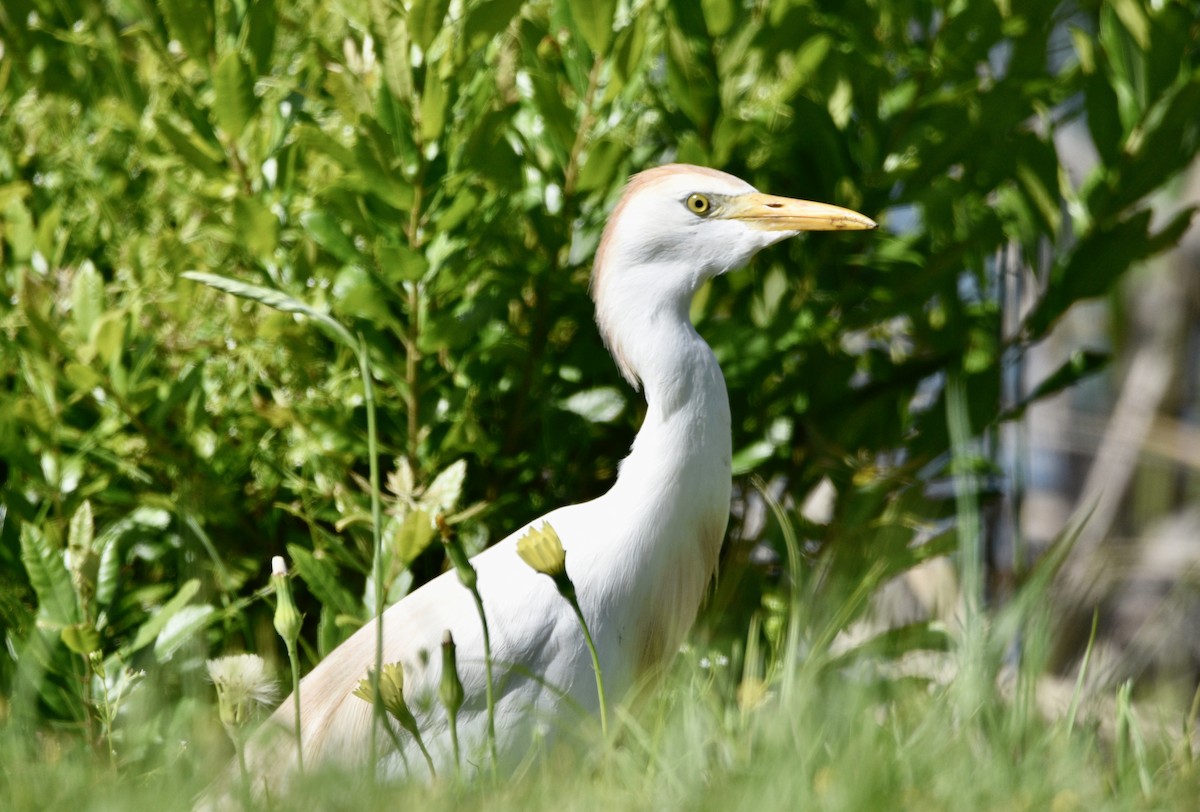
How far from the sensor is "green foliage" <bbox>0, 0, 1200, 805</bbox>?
248 cm

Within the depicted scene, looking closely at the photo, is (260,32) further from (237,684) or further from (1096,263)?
(1096,263)

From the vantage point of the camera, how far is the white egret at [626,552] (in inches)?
89.4

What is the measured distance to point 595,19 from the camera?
240 cm

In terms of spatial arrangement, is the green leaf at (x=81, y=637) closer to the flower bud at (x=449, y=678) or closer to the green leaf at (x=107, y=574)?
the green leaf at (x=107, y=574)

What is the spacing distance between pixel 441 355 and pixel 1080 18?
3374 millimetres

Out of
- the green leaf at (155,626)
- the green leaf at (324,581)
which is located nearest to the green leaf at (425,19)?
the green leaf at (324,581)

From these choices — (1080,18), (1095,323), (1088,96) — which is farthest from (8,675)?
(1095,323)

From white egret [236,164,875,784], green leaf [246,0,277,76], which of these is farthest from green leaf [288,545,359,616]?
green leaf [246,0,277,76]

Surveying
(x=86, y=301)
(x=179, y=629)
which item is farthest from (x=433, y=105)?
(x=179, y=629)

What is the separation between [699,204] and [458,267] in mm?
472

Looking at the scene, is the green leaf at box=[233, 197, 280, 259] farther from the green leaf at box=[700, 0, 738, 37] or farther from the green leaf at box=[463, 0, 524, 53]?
the green leaf at box=[700, 0, 738, 37]

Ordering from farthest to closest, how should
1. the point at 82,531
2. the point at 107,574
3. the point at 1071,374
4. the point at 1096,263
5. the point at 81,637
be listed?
the point at 1071,374 < the point at 1096,263 < the point at 107,574 < the point at 82,531 < the point at 81,637

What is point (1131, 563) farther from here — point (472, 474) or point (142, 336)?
point (142, 336)

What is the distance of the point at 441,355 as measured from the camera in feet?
A: 8.80
